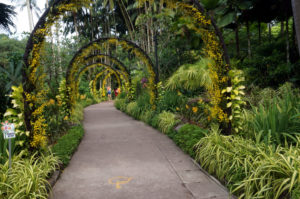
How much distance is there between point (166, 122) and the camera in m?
6.43

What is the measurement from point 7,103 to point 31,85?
4.00 meters

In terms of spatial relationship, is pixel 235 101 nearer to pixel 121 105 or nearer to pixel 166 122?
pixel 166 122

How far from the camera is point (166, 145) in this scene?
17.2 feet

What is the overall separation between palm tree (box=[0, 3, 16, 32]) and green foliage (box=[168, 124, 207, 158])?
38.0 feet

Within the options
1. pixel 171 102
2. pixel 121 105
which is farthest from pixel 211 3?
pixel 121 105

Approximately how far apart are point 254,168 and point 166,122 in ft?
12.5

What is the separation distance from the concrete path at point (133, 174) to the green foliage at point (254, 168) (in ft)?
0.78

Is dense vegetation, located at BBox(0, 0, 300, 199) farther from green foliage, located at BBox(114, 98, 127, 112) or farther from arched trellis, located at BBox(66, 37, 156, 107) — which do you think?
green foliage, located at BBox(114, 98, 127, 112)

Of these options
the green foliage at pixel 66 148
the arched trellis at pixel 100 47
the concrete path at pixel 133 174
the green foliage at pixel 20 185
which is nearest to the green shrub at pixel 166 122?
the concrete path at pixel 133 174

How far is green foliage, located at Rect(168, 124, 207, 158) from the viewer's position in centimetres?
440

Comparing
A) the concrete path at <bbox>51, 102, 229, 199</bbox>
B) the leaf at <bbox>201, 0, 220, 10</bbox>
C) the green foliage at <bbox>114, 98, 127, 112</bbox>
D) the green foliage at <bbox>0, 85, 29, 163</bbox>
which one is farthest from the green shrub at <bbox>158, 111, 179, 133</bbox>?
the green foliage at <bbox>114, 98, 127, 112</bbox>

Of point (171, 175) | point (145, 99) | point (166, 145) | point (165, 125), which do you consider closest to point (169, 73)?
point (145, 99)

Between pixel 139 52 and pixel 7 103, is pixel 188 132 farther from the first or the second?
pixel 7 103

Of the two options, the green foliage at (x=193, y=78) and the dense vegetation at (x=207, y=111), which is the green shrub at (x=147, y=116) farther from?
the green foliage at (x=193, y=78)
